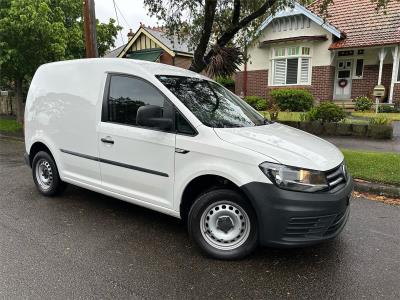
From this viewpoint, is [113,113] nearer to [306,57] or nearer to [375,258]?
[375,258]

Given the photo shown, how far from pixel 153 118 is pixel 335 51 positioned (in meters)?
16.5

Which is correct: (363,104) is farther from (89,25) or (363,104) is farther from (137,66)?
(137,66)

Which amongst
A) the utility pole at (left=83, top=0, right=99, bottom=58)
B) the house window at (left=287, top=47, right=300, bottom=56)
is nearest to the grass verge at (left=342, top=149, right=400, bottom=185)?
the utility pole at (left=83, top=0, right=99, bottom=58)

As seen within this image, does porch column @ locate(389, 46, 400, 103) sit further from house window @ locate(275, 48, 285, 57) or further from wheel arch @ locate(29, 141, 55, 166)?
wheel arch @ locate(29, 141, 55, 166)

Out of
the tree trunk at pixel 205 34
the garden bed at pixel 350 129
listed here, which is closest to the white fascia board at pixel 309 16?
the garden bed at pixel 350 129

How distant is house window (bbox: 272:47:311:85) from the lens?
Answer: 18844mm

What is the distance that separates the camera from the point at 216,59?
14156 millimetres

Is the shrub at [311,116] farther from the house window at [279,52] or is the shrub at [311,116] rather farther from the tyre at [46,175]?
the house window at [279,52]

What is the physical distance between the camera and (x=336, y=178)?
11.9ft

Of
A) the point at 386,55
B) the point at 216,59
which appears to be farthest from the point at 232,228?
the point at 386,55

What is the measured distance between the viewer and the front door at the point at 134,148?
13.2 ft

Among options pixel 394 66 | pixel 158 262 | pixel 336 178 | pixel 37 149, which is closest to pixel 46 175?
pixel 37 149

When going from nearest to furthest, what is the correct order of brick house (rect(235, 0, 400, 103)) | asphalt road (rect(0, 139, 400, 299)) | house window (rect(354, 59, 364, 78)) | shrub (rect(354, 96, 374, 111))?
asphalt road (rect(0, 139, 400, 299)) → shrub (rect(354, 96, 374, 111)) → brick house (rect(235, 0, 400, 103)) → house window (rect(354, 59, 364, 78))

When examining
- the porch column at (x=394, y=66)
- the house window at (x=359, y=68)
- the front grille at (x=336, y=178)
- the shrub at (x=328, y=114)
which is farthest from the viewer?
the house window at (x=359, y=68)
